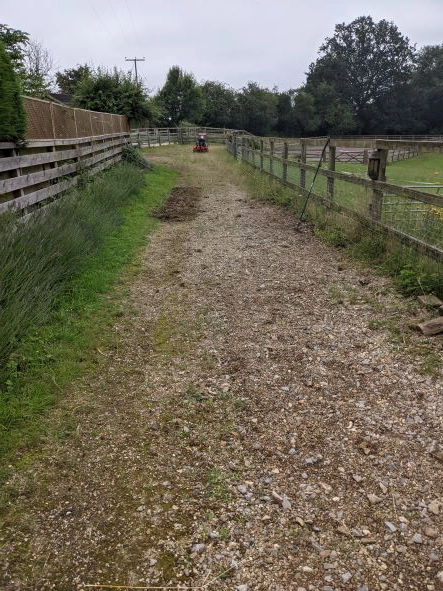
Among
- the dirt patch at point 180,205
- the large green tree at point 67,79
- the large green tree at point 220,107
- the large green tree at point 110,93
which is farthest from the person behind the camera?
the large green tree at point 220,107

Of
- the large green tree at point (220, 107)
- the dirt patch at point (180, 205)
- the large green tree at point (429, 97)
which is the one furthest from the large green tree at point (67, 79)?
the large green tree at point (429, 97)

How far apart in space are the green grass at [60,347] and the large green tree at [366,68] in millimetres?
75144

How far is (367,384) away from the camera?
3506mm

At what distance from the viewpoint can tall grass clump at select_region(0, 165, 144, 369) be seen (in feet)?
13.0

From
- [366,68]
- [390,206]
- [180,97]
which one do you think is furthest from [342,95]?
[390,206]

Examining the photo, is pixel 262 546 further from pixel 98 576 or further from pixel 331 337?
pixel 331 337

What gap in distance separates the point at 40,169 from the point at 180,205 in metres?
4.56

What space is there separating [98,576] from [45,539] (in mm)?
358

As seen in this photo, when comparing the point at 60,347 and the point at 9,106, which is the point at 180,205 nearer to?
the point at 9,106

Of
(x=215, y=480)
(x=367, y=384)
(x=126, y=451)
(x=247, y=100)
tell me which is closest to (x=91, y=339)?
(x=126, y=451)

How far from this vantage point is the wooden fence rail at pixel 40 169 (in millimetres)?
5742

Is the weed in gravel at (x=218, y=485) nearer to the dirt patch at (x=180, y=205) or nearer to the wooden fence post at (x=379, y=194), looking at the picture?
the wooden fence post at (x=379, y=194)

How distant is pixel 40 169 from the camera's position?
7.35 m

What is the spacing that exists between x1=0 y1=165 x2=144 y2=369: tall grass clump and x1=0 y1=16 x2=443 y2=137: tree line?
3455 centimetres
